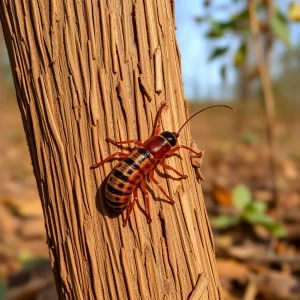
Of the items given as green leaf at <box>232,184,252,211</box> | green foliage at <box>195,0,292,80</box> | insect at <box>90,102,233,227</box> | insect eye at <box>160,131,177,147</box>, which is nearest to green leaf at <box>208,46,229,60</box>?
green foliage at <box>195,0,292,80</box>

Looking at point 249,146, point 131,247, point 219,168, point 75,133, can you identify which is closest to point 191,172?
point 131,247

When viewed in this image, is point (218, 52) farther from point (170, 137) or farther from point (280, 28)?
point (170, 137)

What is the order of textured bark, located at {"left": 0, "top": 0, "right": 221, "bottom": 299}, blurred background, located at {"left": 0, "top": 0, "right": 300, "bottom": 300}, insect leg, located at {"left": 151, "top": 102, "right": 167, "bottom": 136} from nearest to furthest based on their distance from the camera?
1. textured bark, located at {"left": 0, "top": 0, "right": 221, "bottom": 299}
2. insect leg, located at {"left": 151, "top": 102, "right": 167, "bottom": 136}
3. blurred background, located at {"left": 0, "top": 0, "right": 300, "bottom": 300}

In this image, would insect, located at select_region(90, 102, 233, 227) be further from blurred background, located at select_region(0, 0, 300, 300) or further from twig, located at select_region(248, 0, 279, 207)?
twig, located at select_region(248, 0, 279, 207)

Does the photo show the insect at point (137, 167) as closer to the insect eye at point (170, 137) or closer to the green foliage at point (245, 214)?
the insect eye at point (170, 137)

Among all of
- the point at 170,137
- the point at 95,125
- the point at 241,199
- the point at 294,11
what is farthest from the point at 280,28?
the point at 95,125

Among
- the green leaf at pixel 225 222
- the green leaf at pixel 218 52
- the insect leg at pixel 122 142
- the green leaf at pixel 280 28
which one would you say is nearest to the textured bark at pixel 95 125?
the insect leg at pixel 122 142

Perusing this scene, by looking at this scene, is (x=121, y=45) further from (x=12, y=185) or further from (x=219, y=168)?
(x=219, y=168)
